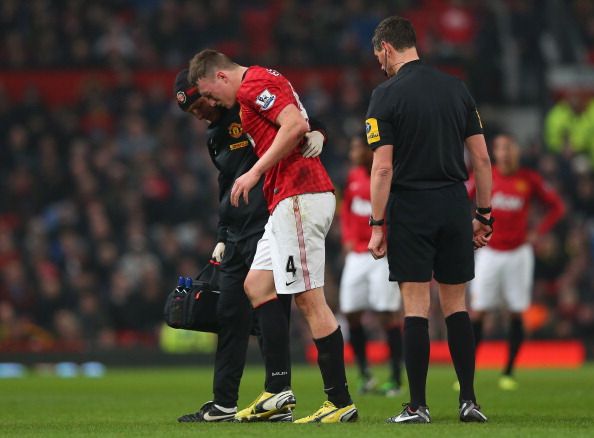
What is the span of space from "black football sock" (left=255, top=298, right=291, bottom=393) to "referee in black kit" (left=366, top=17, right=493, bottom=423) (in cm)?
74

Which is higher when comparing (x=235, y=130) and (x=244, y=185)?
(x=235, y=130)

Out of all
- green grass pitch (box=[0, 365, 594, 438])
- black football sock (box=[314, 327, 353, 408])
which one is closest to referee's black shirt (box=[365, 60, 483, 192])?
black football sock (box=[314, 327, 353, 408])

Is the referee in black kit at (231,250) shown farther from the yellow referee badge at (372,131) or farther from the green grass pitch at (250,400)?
the yellow referee badge at (372,131)

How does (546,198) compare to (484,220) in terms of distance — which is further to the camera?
(546,198)

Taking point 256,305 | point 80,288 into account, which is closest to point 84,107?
point 80,288

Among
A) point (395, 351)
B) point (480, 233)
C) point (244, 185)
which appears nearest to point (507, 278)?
point (395, 351)

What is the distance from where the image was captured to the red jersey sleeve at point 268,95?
25.4 ft

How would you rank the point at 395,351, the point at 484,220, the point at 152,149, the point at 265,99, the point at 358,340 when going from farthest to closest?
1. the point at 152,149
2. the point at 358,340
3. the point at 395,351
4. the point at 484,220
5. the point at 265,99

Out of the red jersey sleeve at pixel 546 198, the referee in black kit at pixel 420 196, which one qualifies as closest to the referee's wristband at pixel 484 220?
the referee in black kit at pixel 420 196

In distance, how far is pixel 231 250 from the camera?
28.1 ft

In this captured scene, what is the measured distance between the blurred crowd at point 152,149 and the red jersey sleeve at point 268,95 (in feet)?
39.4

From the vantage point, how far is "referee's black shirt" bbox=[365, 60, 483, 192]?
7.82 meters

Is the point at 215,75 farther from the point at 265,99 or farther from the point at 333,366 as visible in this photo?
the point at 333,366

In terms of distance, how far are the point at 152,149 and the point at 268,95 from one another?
15.0m
